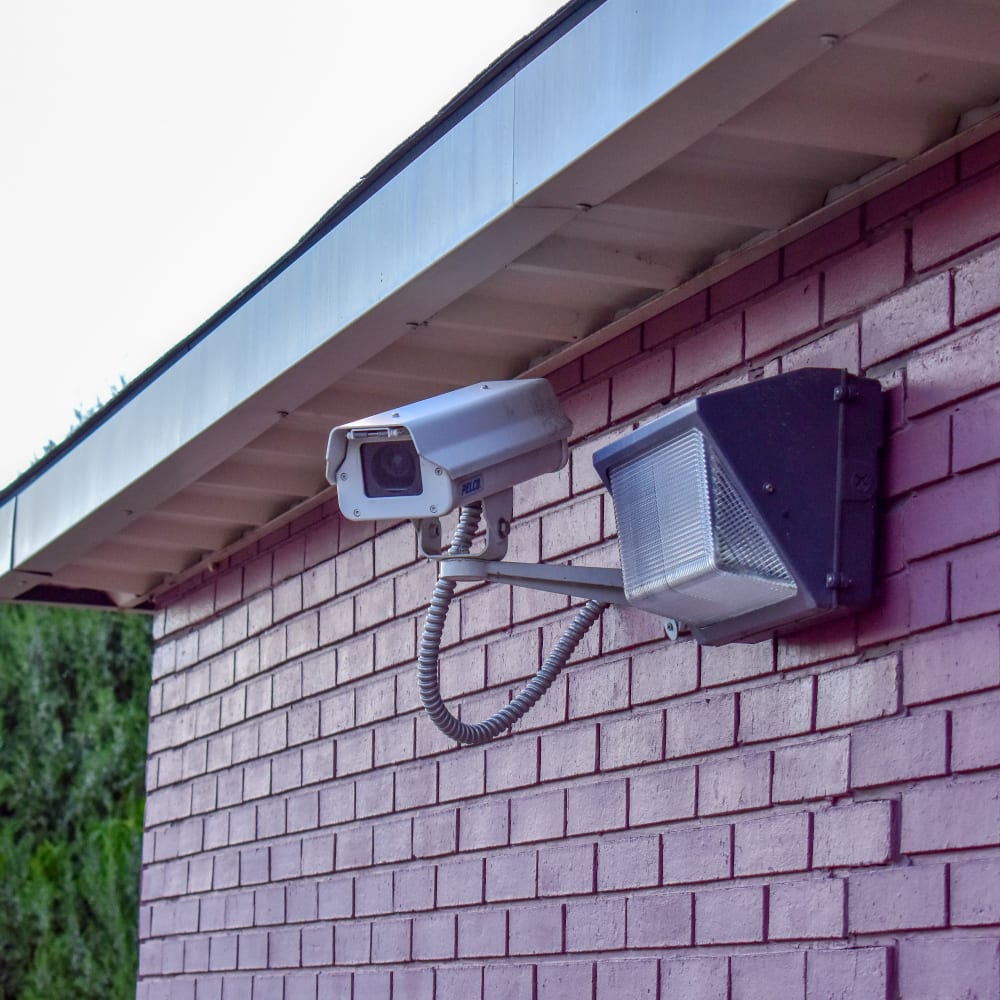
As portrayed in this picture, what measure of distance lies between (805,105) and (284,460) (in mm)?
2128

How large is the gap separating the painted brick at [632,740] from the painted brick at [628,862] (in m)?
0.14

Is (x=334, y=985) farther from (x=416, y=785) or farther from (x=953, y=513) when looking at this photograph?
(x=953, y=513)

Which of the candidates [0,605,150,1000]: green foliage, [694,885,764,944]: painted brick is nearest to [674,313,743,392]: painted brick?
[694,885,764,944]: painted brick

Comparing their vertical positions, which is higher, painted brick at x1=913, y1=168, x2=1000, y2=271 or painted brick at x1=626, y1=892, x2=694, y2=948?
painted brick at x1=913, y1=168, x2=1000, y2=271

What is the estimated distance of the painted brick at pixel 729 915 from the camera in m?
2.74

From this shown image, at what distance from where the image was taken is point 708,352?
3.07m

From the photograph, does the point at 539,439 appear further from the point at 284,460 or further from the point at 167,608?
the point at 167,608

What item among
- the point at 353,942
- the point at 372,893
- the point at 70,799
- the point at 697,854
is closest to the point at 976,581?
the point at 697,854

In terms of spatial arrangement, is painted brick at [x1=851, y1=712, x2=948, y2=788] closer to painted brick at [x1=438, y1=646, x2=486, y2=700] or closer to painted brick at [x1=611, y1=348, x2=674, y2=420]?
painted brick at [x1=611, y1=348, x2=674, y2=420]

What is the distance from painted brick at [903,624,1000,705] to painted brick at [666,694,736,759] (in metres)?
0.45

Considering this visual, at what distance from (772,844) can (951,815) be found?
0.42m

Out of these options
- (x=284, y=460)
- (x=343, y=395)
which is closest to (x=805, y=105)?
(x=343, y=395)

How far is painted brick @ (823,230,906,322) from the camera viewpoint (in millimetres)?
2652

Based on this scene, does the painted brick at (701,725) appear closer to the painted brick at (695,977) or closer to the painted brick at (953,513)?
the painted brick at (695,977)
